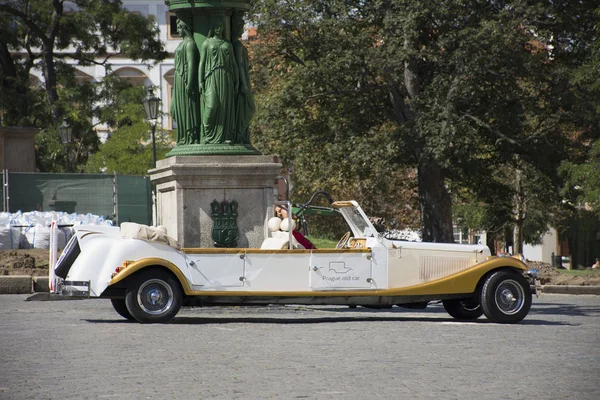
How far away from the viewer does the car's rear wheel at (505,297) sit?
15.4 metres

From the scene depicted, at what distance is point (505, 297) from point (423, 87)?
658 inches

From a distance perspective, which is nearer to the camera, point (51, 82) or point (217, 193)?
Result: point (217, 193)

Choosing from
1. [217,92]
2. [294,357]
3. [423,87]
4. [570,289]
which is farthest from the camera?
[423,87]

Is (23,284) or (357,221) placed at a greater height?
(357,221)

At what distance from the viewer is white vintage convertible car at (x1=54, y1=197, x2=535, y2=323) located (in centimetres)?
1459

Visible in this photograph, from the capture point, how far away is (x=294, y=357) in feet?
36.0

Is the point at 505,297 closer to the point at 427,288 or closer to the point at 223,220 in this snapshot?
the point at 427,288

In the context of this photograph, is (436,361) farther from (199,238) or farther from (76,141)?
(76,141)

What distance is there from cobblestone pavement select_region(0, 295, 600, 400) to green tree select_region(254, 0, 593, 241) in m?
13.8

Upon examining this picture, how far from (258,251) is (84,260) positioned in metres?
2.01

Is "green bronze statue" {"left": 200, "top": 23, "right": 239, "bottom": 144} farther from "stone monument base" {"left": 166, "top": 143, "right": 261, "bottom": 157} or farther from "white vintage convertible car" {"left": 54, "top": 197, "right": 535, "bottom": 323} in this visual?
"white vintage convertible car" {"left": 54, "top": 197, "right": 535, "bottom": 323}

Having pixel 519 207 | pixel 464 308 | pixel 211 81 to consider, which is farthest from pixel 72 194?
pixel 519 207

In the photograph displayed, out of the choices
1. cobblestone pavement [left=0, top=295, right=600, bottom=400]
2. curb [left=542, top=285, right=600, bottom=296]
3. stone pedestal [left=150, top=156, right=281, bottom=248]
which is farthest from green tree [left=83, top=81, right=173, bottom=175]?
cobblestone pavement [left=0, top=295, right=600, bottom=400]

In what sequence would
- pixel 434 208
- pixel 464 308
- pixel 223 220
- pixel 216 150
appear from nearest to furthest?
pixel 464 308 < pixel 223 220 < pixel 216 150 < pixel 434 208
